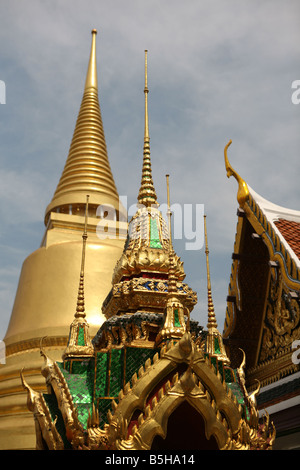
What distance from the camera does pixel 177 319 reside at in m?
3.95

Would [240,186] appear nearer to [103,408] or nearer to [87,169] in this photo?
[103,408]

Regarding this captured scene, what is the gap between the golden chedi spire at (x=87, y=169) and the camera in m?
15.4

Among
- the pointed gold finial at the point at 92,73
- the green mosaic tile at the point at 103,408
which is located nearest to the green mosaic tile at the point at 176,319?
the green mosaic tile at the point at 103,408

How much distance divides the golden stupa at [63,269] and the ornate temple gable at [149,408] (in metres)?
6.38

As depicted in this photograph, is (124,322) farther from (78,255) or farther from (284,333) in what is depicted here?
(78,255)

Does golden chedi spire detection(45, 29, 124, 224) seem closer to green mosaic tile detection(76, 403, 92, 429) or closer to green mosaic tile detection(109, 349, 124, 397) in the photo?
green mosaic tile detection(109, 349, 124, 397)

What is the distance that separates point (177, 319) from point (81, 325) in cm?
139

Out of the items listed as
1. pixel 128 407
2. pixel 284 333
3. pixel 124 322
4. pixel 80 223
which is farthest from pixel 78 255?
pixel 128 407

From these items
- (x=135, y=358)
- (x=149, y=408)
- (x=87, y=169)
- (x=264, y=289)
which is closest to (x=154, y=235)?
(x=135, y=358)

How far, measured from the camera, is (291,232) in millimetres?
6496

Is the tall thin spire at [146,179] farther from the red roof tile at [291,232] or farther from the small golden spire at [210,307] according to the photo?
the red roof tile at [291,232]

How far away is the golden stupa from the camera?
11141 millimetres

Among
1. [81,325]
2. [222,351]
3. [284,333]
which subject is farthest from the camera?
[284,333]

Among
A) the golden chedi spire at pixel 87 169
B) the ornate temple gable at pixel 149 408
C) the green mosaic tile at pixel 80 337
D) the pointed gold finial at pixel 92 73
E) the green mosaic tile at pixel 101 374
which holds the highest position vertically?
the pointed gold finial at pixel 92 73
